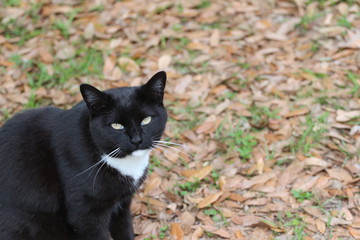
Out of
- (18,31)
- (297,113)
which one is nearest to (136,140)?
(297,113)

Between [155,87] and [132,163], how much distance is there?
466mm

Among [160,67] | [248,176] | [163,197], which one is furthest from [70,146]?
[160,67]

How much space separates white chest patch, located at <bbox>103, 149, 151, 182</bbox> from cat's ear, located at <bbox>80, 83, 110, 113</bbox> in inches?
11.1

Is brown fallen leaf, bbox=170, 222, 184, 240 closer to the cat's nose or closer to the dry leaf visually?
the cat's nose

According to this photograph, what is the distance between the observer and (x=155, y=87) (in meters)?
2.62

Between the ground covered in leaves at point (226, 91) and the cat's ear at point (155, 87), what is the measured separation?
1.06 ft

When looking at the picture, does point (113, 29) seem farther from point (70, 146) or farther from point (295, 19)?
point (70, 146)

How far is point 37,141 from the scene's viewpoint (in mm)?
2691

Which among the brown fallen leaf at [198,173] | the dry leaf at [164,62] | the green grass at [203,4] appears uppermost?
the green grass at [203,4]

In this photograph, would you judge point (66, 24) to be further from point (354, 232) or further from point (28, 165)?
point (354, 232)

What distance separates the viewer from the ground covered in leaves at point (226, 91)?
→ 321 cm

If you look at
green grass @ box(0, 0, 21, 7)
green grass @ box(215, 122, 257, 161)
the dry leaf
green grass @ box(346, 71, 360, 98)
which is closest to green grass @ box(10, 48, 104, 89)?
the dry leaf

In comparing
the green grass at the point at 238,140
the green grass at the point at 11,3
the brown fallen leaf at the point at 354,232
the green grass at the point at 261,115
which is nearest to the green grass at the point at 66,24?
the green grass at the point at 11,3

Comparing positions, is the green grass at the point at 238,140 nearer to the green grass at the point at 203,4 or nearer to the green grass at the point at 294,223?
the green grass at the point at 294,223
